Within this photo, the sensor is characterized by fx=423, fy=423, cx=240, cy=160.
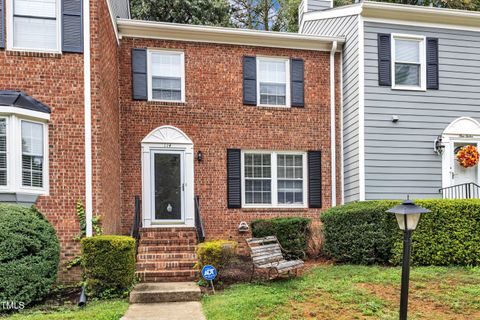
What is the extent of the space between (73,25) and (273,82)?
5284mm

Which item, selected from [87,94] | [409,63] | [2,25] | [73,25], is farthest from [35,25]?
[409,63]

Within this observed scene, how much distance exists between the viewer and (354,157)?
1064cm

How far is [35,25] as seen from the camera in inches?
314

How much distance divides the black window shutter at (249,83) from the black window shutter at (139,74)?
8.35 feet

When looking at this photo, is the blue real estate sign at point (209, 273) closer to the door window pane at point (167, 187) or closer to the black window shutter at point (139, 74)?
the door window pane at point (167, 187)

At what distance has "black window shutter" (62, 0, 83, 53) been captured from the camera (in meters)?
8.03

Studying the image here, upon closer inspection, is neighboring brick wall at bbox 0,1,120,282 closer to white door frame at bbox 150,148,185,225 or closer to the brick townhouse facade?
the brick townhouse facade

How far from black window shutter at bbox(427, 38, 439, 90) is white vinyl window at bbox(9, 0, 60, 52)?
869 cm

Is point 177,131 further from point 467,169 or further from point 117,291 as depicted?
point 467,169

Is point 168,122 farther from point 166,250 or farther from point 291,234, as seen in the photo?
point 291,234

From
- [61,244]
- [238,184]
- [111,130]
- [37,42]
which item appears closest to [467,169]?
[238,184]

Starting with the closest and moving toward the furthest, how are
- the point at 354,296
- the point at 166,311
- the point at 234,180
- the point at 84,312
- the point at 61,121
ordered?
the point at 84,312, the point at 166,311, the point at 354,296, the point at 61,121, the point at 234,180

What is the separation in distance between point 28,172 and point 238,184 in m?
5.04

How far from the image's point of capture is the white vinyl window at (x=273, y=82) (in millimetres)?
11312
